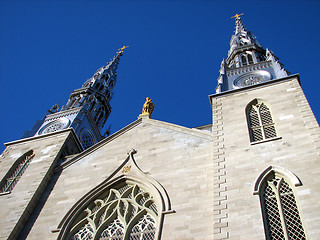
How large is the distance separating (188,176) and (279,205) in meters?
3.17

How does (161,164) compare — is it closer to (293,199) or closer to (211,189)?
(211,189)

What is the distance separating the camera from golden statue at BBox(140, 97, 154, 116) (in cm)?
1740

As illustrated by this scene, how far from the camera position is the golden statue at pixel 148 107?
1740cm

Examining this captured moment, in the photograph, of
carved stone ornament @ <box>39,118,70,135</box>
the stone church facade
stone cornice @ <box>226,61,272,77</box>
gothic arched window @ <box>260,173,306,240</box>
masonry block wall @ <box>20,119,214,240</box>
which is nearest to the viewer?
gothic arched window @ <box>260,173,306,240</box>

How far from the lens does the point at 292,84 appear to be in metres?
14.9

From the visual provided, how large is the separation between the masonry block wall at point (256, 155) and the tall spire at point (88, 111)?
930cm

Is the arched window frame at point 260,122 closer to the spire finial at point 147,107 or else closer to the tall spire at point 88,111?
the spire finial at point 147,107

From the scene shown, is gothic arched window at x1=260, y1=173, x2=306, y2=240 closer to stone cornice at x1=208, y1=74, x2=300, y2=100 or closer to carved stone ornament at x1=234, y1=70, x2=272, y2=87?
stone cornice at x1=208, y1=74, x2=300, y2=100

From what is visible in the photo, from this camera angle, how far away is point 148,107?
17750 mm

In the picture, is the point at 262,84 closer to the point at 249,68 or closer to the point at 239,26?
the point at 249,68

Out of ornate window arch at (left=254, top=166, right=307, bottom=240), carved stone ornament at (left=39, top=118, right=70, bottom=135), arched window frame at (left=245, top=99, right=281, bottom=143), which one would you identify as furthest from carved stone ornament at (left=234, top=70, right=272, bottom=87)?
carved stone ornament at (left=39, top=118, right=70, bottom=135)

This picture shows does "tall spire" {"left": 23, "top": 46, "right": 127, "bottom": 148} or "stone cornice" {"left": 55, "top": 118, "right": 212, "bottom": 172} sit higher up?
"tall spire" {"left": 23, "top": 46, "right": 127, "bottom": 148}

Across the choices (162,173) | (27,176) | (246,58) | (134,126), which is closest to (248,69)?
(246,58)

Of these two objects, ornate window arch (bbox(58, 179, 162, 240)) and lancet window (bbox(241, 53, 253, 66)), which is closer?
ornate window arch (bbox(58, 179, 162, 240))
